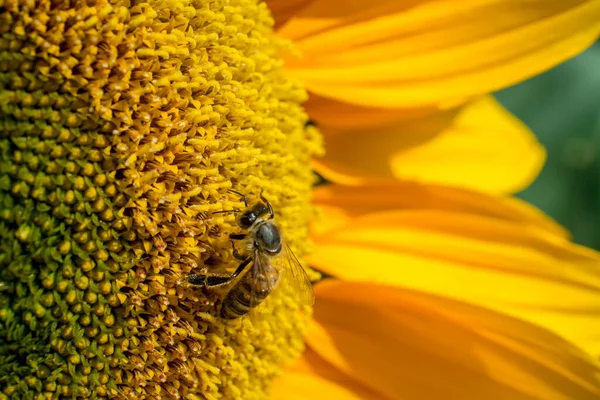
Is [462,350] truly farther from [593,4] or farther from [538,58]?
[593,4]

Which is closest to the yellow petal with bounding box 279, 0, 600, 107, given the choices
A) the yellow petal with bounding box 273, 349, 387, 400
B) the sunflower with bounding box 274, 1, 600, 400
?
the sunflower with bounding box 274, 1, 600, 400

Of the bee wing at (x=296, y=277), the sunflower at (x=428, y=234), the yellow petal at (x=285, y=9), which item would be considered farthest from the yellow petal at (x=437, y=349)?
the yellow petal at (x=285, y=9)

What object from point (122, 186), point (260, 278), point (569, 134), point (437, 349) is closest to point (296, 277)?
point (260, 278)

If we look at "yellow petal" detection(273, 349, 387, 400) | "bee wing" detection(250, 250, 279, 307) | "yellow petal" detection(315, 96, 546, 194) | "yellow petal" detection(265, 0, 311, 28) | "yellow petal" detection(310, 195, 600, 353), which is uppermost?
"yellow petal" detection(265, 0, 311, 28)

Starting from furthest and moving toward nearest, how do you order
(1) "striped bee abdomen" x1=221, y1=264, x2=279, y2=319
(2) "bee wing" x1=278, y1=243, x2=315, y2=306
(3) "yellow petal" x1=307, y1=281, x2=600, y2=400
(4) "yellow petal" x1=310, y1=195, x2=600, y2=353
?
(4) "yellow petal" x1=310, y1=195, x2=600, y2=353, (3) "yellow petal" x1=307, y1=281, x2=600, y2=400, (2) "bee wing" x1=278, y1=243, x2=315, y2=306, (1) "striped bee abdomen" x1=221, y1=264, x2=279, y2=319

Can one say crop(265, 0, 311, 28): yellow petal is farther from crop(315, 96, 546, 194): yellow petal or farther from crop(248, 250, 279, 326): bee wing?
crop(248, 250, 279, 326): bee wing

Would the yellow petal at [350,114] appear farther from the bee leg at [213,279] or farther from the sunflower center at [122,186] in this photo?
the bee leg at [213,279]
